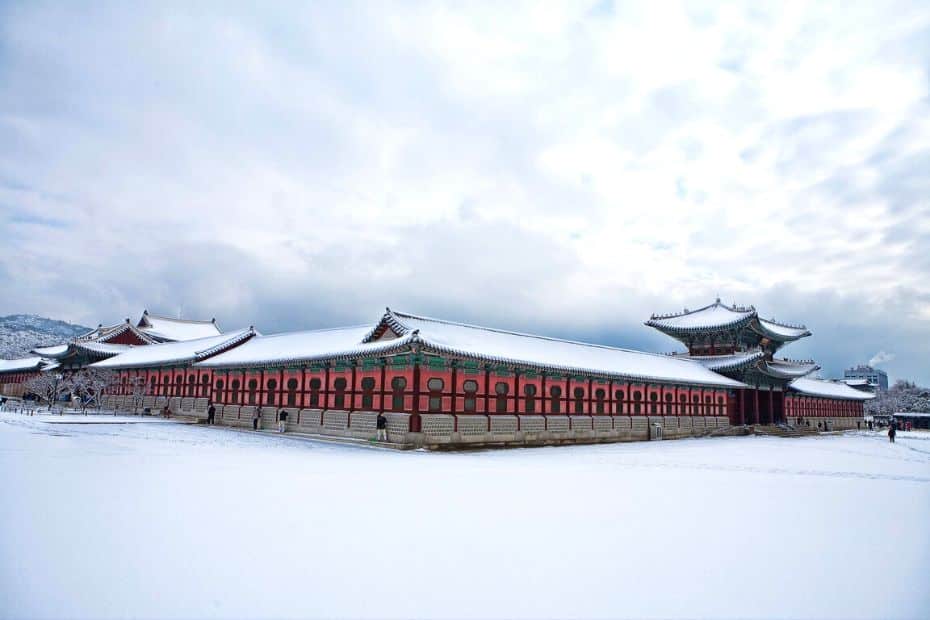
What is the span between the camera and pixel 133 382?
49.8 m

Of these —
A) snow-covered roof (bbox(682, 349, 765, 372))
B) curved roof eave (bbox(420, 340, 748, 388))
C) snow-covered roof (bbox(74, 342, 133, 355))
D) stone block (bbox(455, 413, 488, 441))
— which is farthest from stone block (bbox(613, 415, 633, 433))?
snow-covered roof (bbox(74, 342, 133, 355))

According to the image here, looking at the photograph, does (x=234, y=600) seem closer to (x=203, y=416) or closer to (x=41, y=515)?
(x=41, y=515)

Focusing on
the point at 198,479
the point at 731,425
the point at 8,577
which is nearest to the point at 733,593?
the point at 8,577

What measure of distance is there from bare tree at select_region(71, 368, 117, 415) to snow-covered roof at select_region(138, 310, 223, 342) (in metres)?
18.0

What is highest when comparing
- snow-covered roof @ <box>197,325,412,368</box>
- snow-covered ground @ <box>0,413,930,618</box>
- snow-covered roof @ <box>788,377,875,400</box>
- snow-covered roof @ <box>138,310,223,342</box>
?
snow-covered roof @ <box>138,310,223,342</box>

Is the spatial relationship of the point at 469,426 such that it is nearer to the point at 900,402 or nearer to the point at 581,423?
the point at 581,423

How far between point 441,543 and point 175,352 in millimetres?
48607

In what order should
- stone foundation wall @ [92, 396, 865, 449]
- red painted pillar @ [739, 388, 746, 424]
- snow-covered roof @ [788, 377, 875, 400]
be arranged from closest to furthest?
stone foundation wall @ [92, 396, 865, 449] < red painted pillar @ [739, 388, 746, 424] < snow-covered roof @ [788, 377, 875, 400]

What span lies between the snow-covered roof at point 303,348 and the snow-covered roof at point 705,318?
32533mm

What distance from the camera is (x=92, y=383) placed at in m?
47.5

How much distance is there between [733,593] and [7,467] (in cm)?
1705

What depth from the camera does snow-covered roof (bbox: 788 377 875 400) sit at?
62894mm

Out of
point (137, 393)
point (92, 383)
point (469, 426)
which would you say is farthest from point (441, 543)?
point (92, 383)

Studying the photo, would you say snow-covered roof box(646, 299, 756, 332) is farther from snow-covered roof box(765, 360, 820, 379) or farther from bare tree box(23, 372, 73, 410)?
bare tree box(23, 372, 73, 410)
